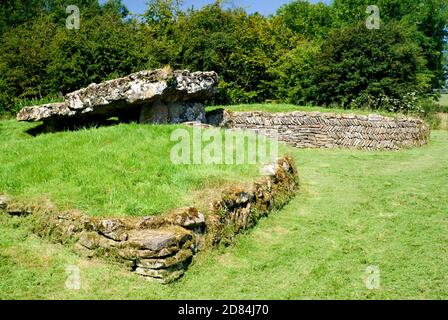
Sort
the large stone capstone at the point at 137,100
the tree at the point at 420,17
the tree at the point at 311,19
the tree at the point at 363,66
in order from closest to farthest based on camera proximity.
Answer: the large stone capstone at the point at 137,100 → the tree at the point at 363,66 → the tree at the point at 420,17 → the tree at the point at 311,19

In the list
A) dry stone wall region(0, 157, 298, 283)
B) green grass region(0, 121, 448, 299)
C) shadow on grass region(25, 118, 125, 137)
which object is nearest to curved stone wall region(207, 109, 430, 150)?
shadow on grass region(25, 118, 125, 137)

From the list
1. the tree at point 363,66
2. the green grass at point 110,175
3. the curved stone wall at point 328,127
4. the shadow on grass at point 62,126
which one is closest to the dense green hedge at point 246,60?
the tree at point 363,66

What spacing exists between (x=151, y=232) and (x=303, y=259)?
6.99 feet

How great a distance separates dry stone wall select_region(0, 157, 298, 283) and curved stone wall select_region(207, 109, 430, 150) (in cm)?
854

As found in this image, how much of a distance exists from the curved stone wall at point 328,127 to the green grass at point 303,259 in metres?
5.73

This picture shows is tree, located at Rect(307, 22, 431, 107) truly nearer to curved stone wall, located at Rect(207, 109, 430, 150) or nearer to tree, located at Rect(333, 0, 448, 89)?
curved stone wall, located at Rect(207, 109, 430, 150)

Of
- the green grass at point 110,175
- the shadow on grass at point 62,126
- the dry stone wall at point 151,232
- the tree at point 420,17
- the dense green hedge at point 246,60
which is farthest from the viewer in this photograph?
the tree at point 420,17

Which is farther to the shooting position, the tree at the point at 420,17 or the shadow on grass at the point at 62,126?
the tree at the point at 420,17

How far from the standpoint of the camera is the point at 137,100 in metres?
11.2

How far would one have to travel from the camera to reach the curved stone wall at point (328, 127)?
14625 mm

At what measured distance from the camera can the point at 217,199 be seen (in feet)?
20.5

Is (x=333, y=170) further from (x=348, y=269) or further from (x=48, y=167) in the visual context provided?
(x=48, y=167)

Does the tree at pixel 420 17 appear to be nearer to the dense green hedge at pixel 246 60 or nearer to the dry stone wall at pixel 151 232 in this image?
the dense green hedge at pixel 246 60

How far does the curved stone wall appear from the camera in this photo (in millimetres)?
14625
